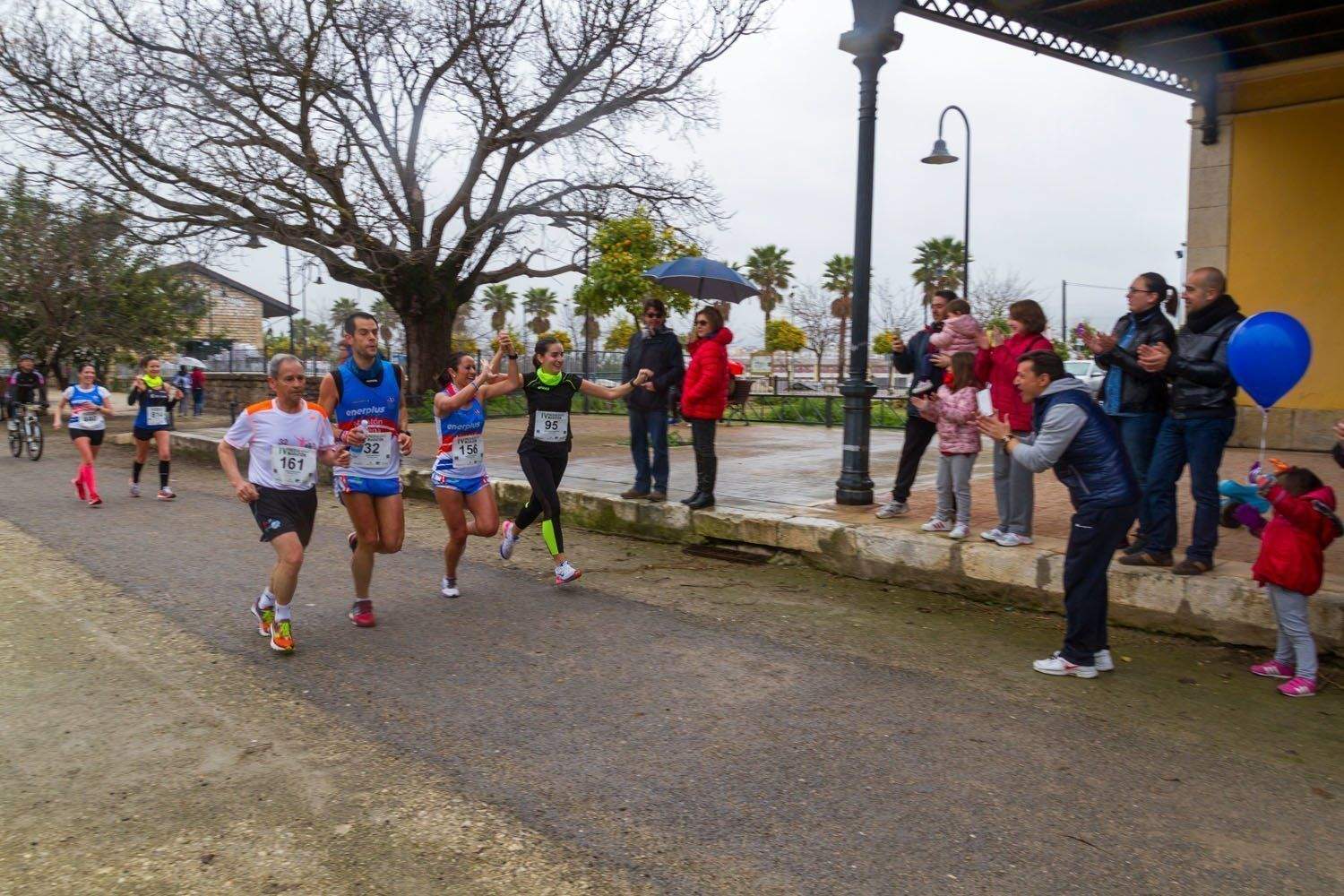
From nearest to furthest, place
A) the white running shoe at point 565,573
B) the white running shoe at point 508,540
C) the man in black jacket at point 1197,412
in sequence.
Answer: the man in black jacket at point 1197,412
the white running shoe at point 565,573
the white running shoe at point 508,540

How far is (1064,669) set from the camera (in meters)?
5.12

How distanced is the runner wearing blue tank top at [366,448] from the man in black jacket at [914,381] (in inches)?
153

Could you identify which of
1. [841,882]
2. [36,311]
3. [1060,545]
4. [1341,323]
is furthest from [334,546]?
[36,311]

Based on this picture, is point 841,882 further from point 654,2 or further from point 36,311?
point 36,311

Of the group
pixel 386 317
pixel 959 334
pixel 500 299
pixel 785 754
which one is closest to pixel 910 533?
pixel 959 334

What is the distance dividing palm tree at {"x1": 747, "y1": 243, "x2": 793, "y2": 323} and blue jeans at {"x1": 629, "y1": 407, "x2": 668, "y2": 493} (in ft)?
203

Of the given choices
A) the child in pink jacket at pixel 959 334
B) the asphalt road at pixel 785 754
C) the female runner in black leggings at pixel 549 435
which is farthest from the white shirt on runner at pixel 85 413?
the child in pink jacket at pixel 959 334

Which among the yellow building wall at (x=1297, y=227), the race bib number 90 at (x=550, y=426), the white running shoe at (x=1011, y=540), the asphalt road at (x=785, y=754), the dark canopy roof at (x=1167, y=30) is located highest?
the dark canopy roof at (x=1167, y=30)

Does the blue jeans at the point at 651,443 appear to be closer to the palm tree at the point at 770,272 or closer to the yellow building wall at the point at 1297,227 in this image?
the yellow building wall at the point at 1297,227

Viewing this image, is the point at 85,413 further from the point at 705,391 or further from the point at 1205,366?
the point at 1205,366

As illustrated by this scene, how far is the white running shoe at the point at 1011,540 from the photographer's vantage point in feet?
21.9

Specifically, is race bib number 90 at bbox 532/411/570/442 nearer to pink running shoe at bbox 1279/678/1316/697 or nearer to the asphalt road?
the asphalt road

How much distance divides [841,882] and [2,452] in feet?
66.8

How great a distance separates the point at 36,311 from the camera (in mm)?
25812
